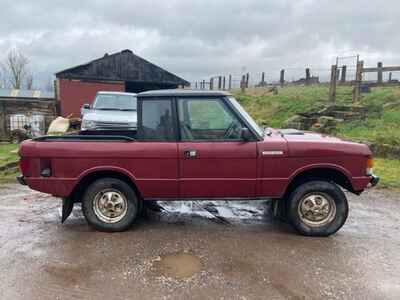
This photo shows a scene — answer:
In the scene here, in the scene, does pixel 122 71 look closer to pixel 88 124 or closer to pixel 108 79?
pixel 108 79

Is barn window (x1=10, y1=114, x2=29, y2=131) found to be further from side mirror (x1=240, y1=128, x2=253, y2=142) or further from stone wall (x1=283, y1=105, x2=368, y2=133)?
side mirror (x1=240, y1=128, x2=253, y2=142)

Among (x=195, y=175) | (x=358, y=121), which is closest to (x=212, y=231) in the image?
(x=195, y=175)

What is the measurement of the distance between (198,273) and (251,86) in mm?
30770

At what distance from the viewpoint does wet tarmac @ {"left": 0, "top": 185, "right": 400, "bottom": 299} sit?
3.31 m

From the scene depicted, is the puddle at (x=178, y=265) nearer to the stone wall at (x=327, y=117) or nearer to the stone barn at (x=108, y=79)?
the stone wall at (x=327, y=117)

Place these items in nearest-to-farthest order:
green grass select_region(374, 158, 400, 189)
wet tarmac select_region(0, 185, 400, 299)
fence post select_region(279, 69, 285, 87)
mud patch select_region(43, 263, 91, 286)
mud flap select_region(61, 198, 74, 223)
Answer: wet tarmac select_region(0, 185, 400, 299) < mud patch select_region(43, 263, 91, 286) < mud flap select_region(61, 198, 74, 223) < green grass select_region(374, 158, 400, 189) < fence post select_region(279, 69, 285, 87)

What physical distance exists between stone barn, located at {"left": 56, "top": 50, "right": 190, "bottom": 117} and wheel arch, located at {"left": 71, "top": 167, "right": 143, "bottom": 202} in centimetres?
1593

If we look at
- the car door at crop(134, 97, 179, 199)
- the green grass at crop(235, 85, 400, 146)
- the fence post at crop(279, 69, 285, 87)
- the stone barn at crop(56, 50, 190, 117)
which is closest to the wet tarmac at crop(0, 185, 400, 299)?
the car door at crop(134, 97, 179, 199)

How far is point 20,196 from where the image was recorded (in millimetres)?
6480

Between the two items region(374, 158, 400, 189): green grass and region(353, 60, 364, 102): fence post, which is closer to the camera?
region(374, 158, 400, 189): green grass

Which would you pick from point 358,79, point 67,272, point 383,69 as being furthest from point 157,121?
point 383,69

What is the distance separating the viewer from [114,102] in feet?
37.1

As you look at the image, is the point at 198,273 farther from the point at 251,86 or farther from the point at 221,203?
the point at 251,86

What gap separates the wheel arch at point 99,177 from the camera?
449 centimetres
